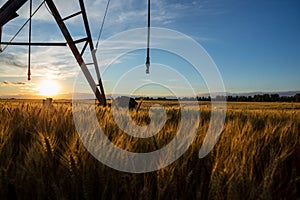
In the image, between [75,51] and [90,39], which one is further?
[90,39]

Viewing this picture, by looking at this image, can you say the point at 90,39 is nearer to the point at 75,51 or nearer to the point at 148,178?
the point at 75,51

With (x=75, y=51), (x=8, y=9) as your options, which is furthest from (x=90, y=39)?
(x=8, y=9)

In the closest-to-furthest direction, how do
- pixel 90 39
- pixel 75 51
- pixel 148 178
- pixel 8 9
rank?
pixel 148 178
pixel 8 9
pixel 75 51
pixel 90 39

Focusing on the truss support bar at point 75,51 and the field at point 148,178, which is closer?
the field at point 148,178

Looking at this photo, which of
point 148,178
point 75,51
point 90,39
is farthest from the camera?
point 90,39

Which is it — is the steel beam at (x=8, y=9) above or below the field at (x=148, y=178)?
above

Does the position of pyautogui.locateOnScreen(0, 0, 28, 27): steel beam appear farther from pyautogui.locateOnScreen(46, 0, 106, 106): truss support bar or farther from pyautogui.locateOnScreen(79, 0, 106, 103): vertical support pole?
pyautogui.locateOnScreen(79, 0, 106, 103): vertical support pole

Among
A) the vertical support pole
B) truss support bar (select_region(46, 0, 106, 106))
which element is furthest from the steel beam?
the vertical support pole

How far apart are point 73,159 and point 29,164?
9.1 inches

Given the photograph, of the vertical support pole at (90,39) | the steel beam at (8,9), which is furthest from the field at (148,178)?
the vertical support pole at (90,39)

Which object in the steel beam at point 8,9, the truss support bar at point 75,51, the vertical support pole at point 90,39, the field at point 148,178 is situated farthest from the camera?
the vertical support pole at point 90,39

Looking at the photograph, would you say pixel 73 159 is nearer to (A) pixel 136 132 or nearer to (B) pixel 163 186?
(B) pixel 163 186

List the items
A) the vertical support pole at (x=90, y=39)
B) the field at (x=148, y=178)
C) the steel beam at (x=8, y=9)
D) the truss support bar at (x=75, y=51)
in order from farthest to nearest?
the vertical support pole at (x=90, y=39) → the truss support bar at (x=75, y=51) → the steel beam at (x=8, y=9) → the field at (x=148, y=178)

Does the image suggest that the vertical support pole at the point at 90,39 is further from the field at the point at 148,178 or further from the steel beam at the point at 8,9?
the field at the point at 148,178
